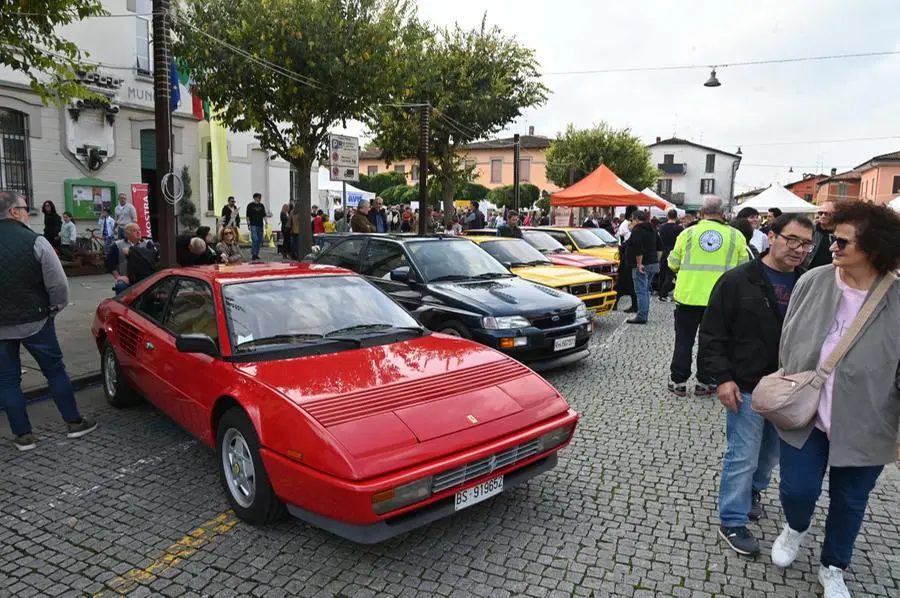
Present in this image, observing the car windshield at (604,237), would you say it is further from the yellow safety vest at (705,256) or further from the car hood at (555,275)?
the yellow safety vest at (705,256)

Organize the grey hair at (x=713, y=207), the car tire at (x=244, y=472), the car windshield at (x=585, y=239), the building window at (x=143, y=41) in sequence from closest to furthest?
the car tire at (x=244, y=472) → the grey hair at (x=713, y=207) → the car windshield at (x=585, y=239) → the building window at (x=143, y=41)

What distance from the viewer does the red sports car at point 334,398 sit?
9.65ft

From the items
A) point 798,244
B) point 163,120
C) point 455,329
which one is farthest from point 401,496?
point 163,120

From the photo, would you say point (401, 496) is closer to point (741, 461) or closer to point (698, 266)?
point (741, 461)

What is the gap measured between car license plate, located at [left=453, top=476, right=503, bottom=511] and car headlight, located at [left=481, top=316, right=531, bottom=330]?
302 centimetres

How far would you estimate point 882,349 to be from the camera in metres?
2.55

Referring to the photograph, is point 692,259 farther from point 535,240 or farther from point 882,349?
point 535,240

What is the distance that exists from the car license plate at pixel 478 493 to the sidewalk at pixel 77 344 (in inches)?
192

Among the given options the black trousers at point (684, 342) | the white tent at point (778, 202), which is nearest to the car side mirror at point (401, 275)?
the black trousers at point (684, 342)

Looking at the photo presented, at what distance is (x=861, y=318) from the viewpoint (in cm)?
258

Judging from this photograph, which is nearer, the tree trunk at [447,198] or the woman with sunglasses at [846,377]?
the woman with sunglasses at [846,377]

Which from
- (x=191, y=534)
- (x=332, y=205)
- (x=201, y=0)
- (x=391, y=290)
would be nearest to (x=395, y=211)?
(x=332, y=205)

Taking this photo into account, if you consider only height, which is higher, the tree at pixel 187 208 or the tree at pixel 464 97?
the tree at pixel 464 97

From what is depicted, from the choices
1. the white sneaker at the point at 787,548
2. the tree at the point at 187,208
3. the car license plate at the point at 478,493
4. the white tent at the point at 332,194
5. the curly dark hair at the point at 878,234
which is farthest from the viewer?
the white tent at the point at 332,194
